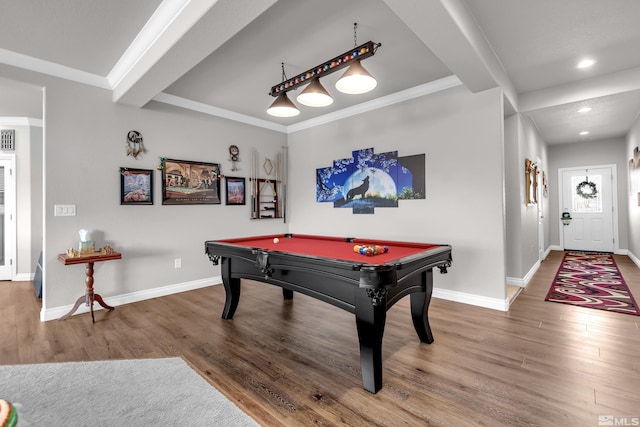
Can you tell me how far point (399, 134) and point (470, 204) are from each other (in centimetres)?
129

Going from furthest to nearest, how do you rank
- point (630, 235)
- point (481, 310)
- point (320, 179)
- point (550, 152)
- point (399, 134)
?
point (550, 152) → point (630, 235) → point (320, 179) → point (399, 134) → point (481, 310)

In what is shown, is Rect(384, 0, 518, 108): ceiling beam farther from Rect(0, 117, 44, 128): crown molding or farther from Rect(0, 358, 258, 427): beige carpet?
Rect(0, 117, 44, 128): crown molding

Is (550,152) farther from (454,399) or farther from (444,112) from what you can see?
(454,399)

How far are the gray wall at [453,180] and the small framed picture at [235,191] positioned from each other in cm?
168

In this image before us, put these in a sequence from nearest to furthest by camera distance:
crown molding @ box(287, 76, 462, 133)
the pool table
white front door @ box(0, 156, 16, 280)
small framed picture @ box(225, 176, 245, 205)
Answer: the pool table
crown molding @ box(287, 76, 462, 133)
small framed picture @ box(225, 176, 245, 205)
white front door @ box(0, 156, 16, 280)

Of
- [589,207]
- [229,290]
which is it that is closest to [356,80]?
[229,290]

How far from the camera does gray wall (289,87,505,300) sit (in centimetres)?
Result: 336

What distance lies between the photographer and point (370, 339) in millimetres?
1892

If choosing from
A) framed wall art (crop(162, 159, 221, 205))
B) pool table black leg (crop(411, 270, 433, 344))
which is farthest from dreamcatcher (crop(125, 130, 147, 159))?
pool table black leg (crop(411, 270, 433, 344))

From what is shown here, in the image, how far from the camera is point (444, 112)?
12.2 feet

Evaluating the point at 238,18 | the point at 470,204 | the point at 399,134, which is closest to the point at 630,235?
the point at 470,204

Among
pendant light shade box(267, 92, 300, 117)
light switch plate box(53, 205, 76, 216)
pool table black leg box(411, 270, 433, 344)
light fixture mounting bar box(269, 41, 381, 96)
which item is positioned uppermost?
light fixture mounting bar box(269, 41, 381, 96)

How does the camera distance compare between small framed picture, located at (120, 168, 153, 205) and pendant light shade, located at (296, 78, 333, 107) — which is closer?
pendant light shade, located at (296, 78, 333, 107)

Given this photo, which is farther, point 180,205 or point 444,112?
point 180,205
